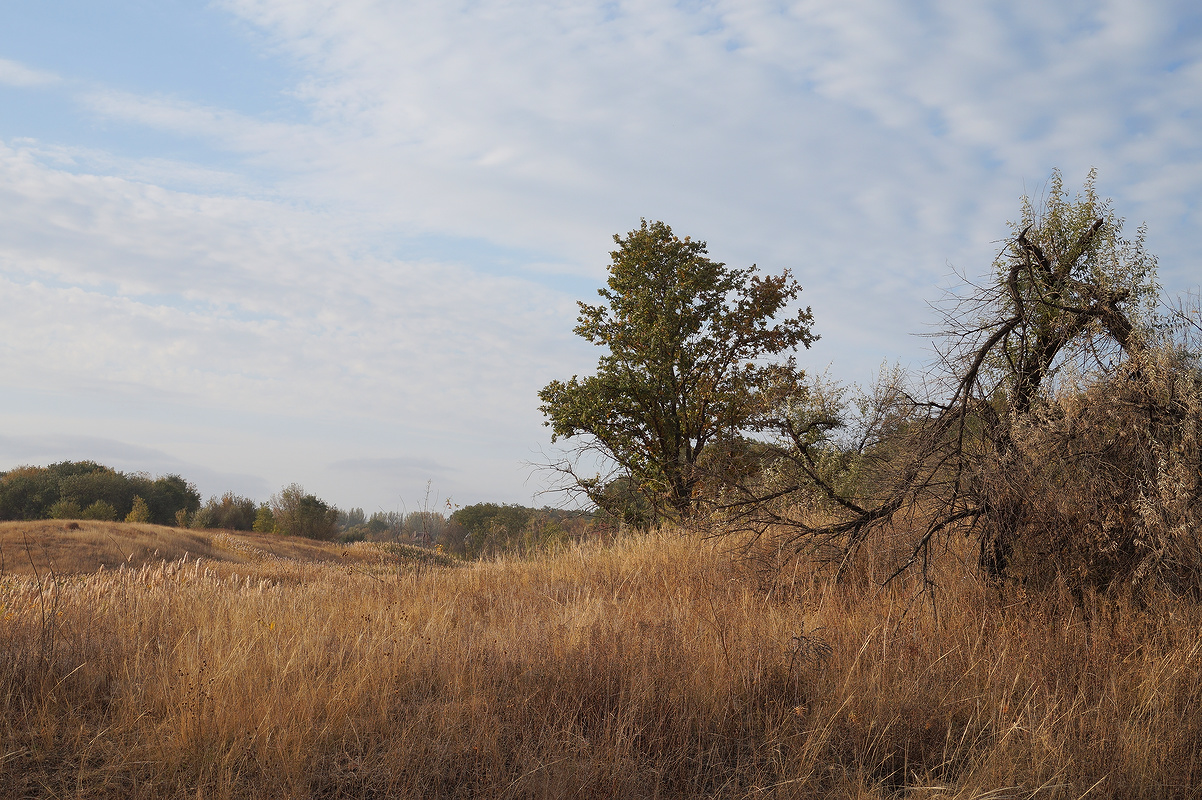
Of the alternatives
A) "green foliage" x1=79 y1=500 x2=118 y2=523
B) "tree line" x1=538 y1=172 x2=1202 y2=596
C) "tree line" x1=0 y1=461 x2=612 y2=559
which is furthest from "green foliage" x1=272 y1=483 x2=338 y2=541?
"tree line" x1=538 y1=172 x2=1202 y2=596

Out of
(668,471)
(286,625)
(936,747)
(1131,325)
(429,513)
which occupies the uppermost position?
(1131,325)

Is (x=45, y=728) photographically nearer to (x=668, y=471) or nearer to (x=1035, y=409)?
(x=1035, y=409)

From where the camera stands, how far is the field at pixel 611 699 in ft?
12.5

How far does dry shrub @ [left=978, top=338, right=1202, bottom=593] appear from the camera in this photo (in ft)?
20.0

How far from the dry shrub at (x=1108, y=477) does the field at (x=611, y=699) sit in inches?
15.0

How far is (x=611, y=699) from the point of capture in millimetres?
4832

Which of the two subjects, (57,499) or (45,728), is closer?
(45,728)

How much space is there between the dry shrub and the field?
0.38m

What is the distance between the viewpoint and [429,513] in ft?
28.4

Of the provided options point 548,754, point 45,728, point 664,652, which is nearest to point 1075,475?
point 664,652

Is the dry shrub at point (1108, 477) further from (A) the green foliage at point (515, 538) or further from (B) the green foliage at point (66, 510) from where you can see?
(B) the green foliage at point (66, 510)

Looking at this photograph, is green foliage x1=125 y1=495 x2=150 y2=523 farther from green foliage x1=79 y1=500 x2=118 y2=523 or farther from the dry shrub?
the dry shrub

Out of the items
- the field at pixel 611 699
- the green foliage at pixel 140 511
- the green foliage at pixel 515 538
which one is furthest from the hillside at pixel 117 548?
the green foliage at pixel 140 511

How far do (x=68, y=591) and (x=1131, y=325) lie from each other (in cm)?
1157
